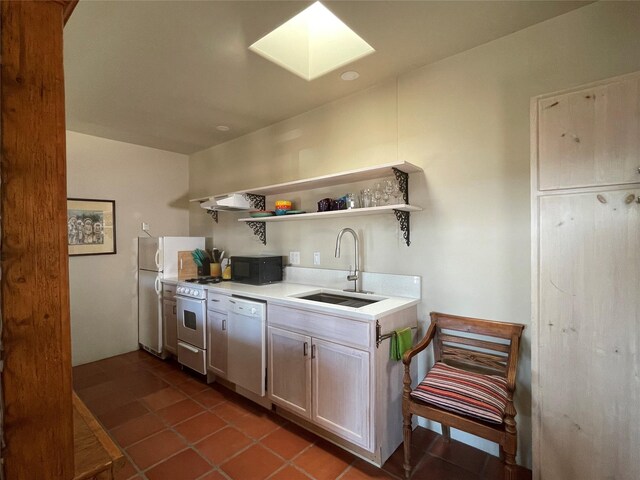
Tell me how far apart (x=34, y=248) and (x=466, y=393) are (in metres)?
1.86

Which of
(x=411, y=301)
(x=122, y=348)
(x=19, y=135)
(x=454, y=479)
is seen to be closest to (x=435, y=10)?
(x=411, y=301)

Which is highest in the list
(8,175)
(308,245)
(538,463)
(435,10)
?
(435,10)

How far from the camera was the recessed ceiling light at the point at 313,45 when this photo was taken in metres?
2.05

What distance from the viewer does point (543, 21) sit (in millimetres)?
1750

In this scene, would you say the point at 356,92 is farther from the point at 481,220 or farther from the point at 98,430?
the point at 98,430

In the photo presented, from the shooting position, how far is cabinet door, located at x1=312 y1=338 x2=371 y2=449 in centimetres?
179

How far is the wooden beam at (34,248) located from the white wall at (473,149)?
203 cm

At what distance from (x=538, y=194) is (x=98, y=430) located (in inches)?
78.3

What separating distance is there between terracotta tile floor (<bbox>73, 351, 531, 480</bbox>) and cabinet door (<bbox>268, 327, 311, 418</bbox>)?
21 cm

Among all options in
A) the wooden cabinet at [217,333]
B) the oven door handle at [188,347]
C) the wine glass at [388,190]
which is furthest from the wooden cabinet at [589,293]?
the oven door handle at [188,347]

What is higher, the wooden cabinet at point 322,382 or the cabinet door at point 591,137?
the cabinet door at point 591,137

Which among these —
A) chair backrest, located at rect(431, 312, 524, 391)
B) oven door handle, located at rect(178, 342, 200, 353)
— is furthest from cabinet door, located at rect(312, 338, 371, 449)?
oven door handle, located at rect(178, 342, 200, 353)

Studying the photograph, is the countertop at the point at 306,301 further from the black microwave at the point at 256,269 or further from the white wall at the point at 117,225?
the white wall at the point at 117,225

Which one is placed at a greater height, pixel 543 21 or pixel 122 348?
pixel 543 21
